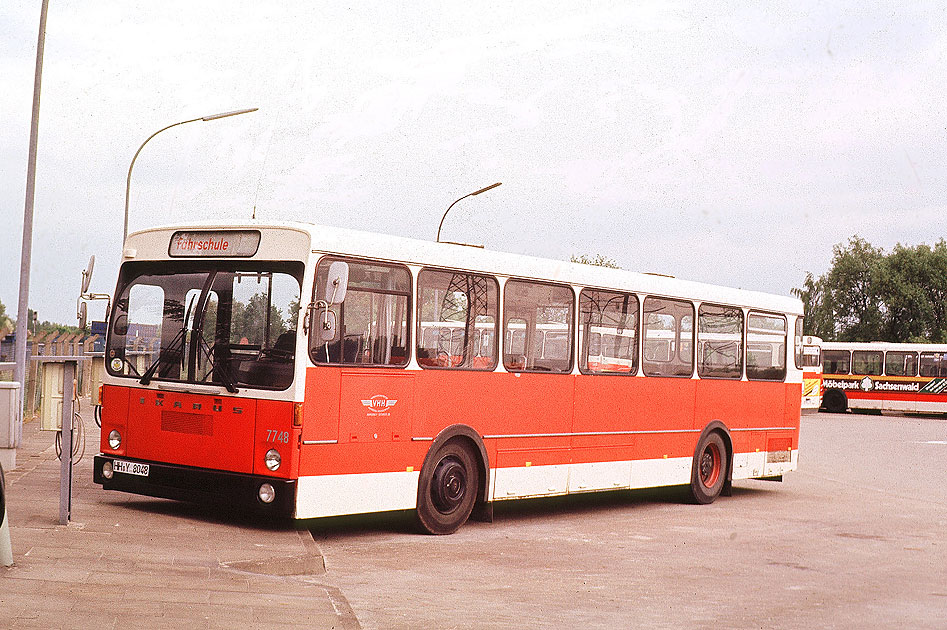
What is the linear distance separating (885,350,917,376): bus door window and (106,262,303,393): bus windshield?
146 feet

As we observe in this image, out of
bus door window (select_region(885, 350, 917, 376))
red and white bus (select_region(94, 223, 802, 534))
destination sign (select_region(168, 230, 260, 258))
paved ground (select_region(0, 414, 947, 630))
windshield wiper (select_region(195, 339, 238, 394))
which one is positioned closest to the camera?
paved ground (select_region(0, 414, 947, 630))

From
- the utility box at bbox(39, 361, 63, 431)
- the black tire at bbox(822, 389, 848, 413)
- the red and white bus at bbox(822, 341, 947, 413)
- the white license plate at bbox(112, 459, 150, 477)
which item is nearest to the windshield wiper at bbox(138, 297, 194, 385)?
the white license plate at bbox(112, 459, 150, 477)

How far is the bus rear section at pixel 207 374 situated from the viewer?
36.0ft

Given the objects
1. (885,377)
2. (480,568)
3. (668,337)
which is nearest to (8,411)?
(480,568)

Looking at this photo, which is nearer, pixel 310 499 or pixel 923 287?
pixel 310 499

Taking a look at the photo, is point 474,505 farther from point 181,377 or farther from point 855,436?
point 855,436

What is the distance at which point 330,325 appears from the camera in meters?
11.0

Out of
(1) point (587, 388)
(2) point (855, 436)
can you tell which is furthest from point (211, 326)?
(2) point (855, 436)

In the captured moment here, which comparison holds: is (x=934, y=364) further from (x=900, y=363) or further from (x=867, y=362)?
(x=867, y=362)

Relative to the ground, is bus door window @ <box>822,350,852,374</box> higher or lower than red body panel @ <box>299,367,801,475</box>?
higher

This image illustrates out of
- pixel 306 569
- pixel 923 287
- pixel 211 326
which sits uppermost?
pixel 923 287

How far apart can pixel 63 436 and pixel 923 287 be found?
7995 centimetres

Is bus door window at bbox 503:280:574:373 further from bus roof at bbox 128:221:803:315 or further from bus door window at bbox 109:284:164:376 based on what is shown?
bus door window at bbox 109:284:164:376

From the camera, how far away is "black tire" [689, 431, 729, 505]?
16.7 metres
